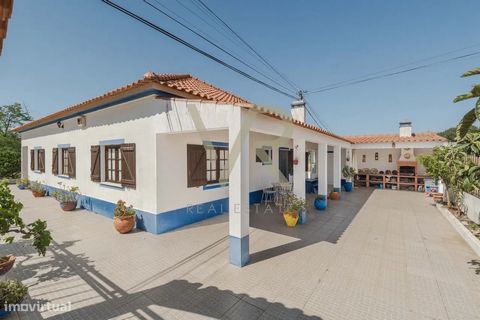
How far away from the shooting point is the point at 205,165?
727cm

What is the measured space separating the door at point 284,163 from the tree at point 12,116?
33.6m

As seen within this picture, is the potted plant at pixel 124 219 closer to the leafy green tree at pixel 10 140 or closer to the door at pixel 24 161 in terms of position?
the door at pixel 24 161

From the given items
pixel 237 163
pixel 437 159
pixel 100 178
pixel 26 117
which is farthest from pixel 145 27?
pixel 26 117

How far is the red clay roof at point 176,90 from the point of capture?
5613mm

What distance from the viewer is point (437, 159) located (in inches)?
354

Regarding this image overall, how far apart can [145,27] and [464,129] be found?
7.19 metres

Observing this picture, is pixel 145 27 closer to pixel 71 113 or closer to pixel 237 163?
pixel 237 163

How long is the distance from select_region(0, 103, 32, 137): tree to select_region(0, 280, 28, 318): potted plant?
33855 mm

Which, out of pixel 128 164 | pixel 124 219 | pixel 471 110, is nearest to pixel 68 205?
pixel 128 164

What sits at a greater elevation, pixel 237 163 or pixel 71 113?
pixel 71 113

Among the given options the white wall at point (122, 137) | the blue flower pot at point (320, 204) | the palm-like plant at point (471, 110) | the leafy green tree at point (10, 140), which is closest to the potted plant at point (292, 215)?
the blue flower pot at point (320, 204)

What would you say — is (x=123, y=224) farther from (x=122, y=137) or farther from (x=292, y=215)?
(x=292, y=215)

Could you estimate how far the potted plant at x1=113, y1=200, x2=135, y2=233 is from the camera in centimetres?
606

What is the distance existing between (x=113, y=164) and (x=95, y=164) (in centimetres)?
88
